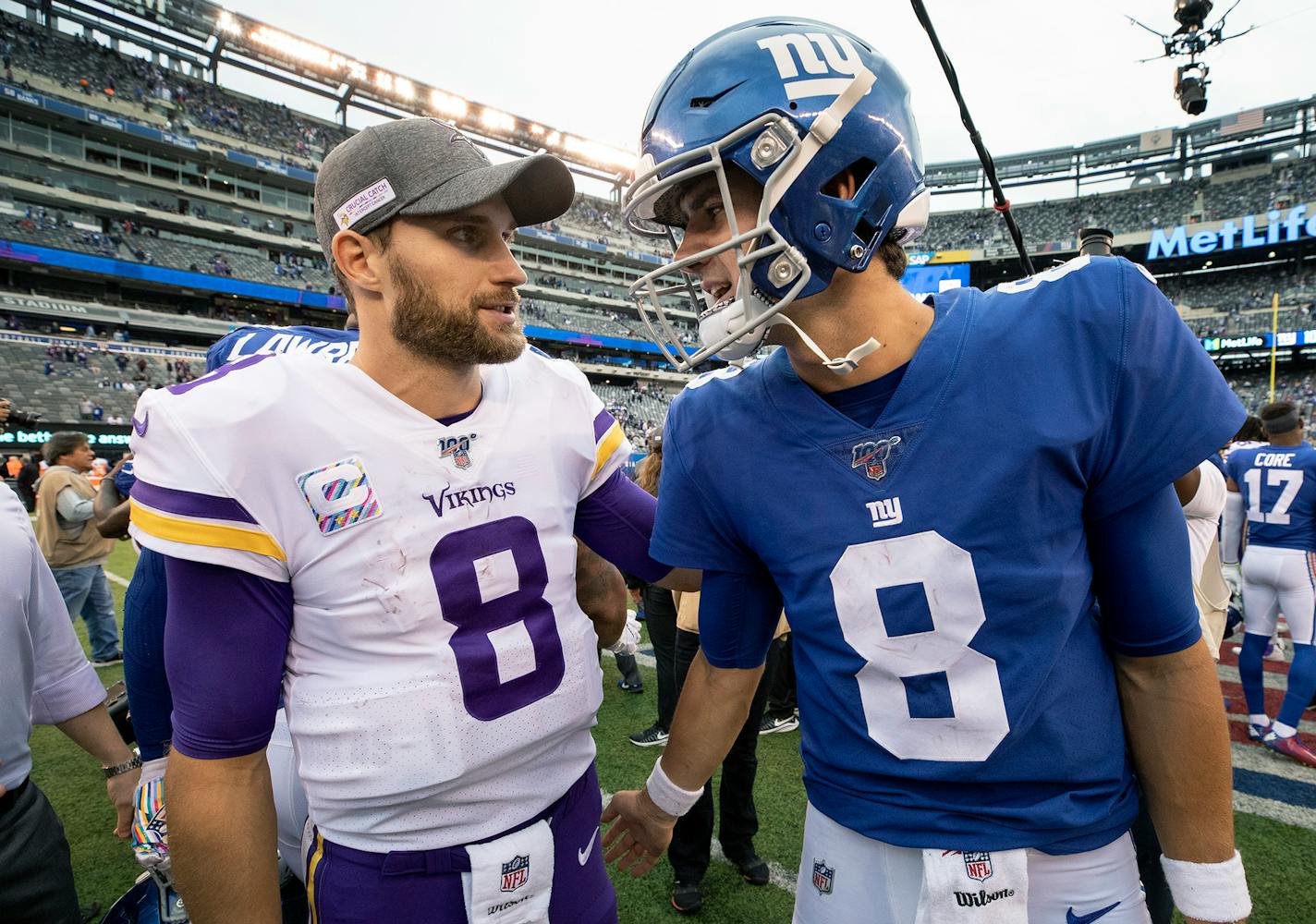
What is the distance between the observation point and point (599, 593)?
1.75 metres

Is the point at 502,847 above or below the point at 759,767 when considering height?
above

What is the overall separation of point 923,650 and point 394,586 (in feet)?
2.99

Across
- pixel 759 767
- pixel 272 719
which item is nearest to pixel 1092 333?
pixel 272 719

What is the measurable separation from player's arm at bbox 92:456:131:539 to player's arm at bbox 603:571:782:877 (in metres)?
3.61

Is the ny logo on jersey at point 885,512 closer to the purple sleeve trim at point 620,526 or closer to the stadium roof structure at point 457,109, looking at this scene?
the purple sleeve trim at point 620,526

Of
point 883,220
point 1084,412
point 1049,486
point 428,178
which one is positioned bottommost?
point 1049,486

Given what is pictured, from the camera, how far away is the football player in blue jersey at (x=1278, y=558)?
13.8ft

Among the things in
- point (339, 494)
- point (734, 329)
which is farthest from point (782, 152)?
point (339, 494)

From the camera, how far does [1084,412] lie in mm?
1029

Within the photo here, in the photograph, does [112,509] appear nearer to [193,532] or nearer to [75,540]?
[75,540]

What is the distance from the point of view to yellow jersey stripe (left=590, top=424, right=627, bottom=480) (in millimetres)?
1598

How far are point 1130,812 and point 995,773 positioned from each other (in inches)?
10.9

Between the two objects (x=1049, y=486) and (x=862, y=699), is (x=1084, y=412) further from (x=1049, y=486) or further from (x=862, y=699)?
(x=862, y=699)

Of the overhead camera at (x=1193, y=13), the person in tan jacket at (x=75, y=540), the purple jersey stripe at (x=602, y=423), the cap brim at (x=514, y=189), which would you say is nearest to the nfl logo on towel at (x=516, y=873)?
the purple jersey stripe at (x=602, y=423)
